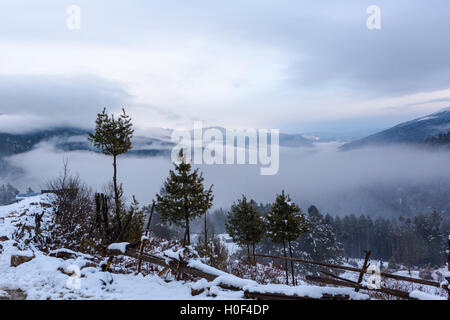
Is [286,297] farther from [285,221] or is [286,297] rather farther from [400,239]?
[400,239]

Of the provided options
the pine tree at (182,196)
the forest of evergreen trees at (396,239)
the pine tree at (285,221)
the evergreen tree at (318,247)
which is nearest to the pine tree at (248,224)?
the pine tree at (285,221)

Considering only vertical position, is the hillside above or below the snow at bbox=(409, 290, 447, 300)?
below

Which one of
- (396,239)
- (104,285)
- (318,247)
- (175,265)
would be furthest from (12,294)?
(396,239)

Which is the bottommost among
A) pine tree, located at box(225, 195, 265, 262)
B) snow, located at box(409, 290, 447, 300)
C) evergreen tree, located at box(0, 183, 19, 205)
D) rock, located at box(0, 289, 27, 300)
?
evergreen tree, located at box(0, 183, 19, 205)

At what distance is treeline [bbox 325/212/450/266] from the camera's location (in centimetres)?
8188

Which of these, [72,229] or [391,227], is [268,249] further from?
[72,229]

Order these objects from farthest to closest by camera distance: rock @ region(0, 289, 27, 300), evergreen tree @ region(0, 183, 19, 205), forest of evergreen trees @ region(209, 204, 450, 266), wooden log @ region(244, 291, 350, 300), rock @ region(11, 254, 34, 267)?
evergreen tree @ region(0, 183, 19, 205) → forest of evergreen trees @ region(209, 204, 450, 266) → rock @ region(11, 254, 34, 267) → rock @ region(0, 289, 27, 300) → wooden log @ region(244, 291, 350, 300)

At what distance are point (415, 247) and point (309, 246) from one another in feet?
A: 160

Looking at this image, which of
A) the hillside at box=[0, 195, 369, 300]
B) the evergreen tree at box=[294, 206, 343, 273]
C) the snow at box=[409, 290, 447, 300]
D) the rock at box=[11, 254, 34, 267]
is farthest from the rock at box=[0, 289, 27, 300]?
the evergreen tree at box=[294, 206, 343, 273]

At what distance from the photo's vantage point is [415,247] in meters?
82.1

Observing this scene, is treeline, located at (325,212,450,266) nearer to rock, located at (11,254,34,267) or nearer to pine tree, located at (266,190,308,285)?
pine tree, located at (266,190,308,285)

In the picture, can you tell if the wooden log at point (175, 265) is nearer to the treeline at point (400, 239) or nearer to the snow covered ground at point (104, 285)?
the snow covered ground at point (104, 285)

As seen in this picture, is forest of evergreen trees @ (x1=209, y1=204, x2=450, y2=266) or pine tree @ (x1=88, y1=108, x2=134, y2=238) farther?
forest of evergreen trees @ (x1=209, y1=204, x2=450, y2=266)
